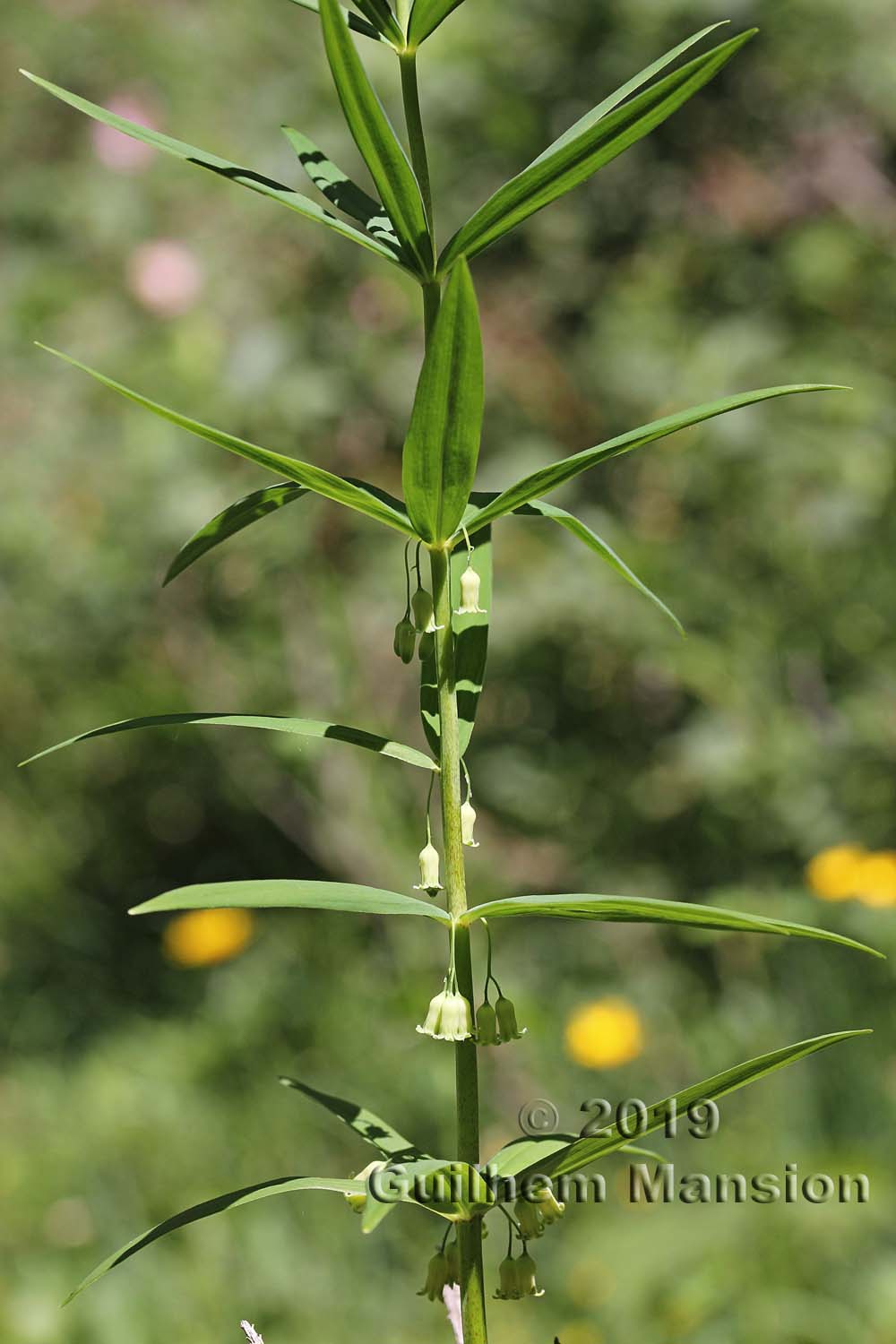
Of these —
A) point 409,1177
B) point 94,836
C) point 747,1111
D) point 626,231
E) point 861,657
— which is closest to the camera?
point 409,1177

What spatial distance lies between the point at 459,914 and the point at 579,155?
28cm

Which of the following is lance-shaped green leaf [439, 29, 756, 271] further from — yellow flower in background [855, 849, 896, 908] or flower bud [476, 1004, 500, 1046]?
yellow flower in background [855, 849, 896, 908]

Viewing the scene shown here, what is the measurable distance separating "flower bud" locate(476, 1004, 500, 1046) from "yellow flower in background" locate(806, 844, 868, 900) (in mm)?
1293

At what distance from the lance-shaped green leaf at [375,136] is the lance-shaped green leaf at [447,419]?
53mm

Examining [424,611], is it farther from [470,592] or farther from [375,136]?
[375,136]

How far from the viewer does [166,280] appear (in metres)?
2.15

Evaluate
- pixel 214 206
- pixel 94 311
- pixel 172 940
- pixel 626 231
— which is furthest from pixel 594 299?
pixel 172 940

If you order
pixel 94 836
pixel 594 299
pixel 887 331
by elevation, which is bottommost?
pixel 94 836

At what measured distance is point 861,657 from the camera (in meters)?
1.98

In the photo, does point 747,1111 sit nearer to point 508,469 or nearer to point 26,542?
point 508,469

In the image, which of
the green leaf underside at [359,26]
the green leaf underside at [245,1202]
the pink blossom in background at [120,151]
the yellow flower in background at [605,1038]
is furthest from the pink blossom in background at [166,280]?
the green leaf underside at [245,1202]

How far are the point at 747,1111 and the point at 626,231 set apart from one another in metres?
1.42

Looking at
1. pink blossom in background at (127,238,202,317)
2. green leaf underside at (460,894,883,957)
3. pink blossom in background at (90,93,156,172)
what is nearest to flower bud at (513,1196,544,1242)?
green leaf underside at (460,894,883,957)

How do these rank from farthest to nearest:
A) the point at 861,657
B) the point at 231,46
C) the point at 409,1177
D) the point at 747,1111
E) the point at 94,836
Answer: the point at 94,836, the point at 231,46, the point at 861,657, the point at 747,1111, the point at 409,1177
